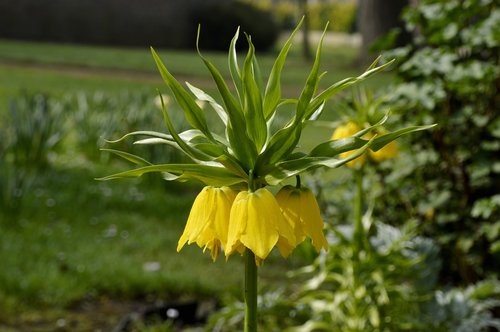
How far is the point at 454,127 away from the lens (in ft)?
12.1

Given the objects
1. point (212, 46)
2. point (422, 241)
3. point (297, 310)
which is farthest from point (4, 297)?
point (212, 46)

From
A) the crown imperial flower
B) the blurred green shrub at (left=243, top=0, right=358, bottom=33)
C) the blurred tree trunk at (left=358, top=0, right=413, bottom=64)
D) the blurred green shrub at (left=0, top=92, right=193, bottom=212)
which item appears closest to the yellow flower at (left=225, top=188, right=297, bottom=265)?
the crown imperial flower

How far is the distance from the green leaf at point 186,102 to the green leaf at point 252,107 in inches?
2.9

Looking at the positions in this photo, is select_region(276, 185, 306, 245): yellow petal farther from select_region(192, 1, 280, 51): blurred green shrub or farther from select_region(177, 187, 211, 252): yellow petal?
select_region(192, 1, 280, 51): blurred green shrub

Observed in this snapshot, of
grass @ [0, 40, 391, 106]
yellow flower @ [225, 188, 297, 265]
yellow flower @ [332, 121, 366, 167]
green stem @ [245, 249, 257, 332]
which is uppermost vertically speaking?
grass @ [0, 40, 391, 106]

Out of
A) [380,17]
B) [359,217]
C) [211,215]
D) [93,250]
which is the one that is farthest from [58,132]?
[380,17]

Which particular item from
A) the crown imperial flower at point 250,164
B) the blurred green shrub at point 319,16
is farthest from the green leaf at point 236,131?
the blurred green shrub at point 319,16

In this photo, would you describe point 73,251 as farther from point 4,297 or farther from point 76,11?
point 76,11

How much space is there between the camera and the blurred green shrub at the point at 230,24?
1947cm

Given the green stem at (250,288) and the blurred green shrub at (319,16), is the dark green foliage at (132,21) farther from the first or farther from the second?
the green stem at (250,288)

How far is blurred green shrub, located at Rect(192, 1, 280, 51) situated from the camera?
19.5 meters

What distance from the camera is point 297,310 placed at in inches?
130

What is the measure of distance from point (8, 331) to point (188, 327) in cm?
74

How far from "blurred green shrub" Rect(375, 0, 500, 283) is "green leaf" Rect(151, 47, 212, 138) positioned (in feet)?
6.66
